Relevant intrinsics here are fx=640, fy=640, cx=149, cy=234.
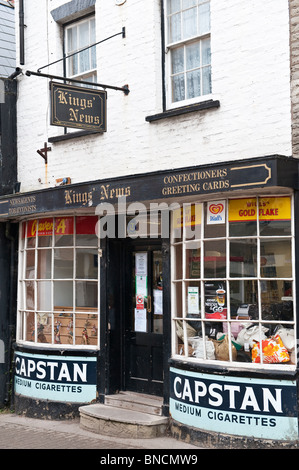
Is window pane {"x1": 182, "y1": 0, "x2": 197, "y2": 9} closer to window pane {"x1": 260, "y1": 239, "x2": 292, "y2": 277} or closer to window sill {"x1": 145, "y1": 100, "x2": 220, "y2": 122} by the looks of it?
window sill {"x1": 145, "y1": 100, "x2": 220, "y2": 122}

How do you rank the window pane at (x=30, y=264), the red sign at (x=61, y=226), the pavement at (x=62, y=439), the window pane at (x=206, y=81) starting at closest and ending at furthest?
the pavement at (x=62, y=439), the window pane at (x=206, y=81), the red sign at (x=61, y=226), the window pane at (x=30, y=264)

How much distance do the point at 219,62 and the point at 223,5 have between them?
687 mm

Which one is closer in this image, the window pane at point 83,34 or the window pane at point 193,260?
the window pane at point 193,260

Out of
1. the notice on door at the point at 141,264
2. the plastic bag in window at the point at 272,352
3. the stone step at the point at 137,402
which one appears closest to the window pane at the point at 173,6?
the notice on door at the point at 141,264

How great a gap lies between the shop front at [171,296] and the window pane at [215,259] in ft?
0.05

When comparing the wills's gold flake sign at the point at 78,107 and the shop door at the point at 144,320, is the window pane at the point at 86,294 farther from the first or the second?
the wills's gold flake sign at the point at 78,107

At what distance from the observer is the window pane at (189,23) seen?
8312 millimetres

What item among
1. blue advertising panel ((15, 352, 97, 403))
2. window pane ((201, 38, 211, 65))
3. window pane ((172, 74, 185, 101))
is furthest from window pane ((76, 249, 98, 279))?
window pane ((201, 38, 211, 65))

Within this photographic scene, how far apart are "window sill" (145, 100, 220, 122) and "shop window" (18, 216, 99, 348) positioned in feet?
5.96

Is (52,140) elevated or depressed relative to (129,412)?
elevated

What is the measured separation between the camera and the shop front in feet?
23.1
